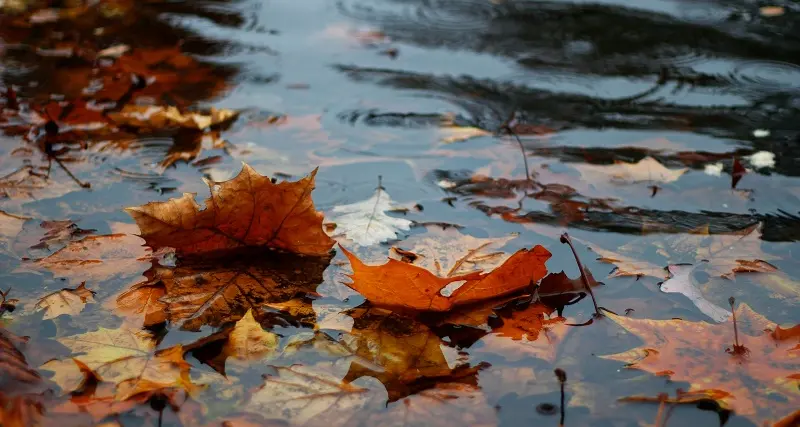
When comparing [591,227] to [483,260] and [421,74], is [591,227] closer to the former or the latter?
[483,260]

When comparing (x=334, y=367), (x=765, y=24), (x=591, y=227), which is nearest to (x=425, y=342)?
(x=334, y=367)

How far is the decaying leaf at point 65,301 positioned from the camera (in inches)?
63.7

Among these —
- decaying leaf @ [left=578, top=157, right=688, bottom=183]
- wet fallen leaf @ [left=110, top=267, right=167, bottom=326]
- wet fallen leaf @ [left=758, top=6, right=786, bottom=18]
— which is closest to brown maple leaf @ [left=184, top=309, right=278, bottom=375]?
wet fallen leaf @ [left=110, top=267, right=167, bottom=326]

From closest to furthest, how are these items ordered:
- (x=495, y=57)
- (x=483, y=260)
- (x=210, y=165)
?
(x=483, y=260)
(x=210, y=165)
(x=495, y=57)

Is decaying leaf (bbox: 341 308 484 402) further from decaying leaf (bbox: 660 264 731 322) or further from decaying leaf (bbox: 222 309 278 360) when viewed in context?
decaying leaf (bbox: 660 264 731 322)

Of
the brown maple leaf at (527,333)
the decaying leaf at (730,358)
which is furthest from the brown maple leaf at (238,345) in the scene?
the decaying leaf at (730,358)

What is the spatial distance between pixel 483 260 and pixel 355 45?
7.30ft

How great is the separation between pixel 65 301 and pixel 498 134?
1668 mm

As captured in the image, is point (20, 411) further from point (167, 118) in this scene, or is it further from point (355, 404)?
point (167, 118)

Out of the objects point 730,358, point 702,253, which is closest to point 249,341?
point 730,358

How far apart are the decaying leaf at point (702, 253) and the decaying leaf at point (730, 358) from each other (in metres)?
0.24

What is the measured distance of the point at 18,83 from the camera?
309cm

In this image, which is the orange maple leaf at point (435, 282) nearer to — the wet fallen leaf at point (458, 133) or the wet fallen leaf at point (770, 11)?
the wet fallen leaf at point (458, 133)

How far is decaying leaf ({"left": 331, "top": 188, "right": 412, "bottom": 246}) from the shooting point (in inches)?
77.2
